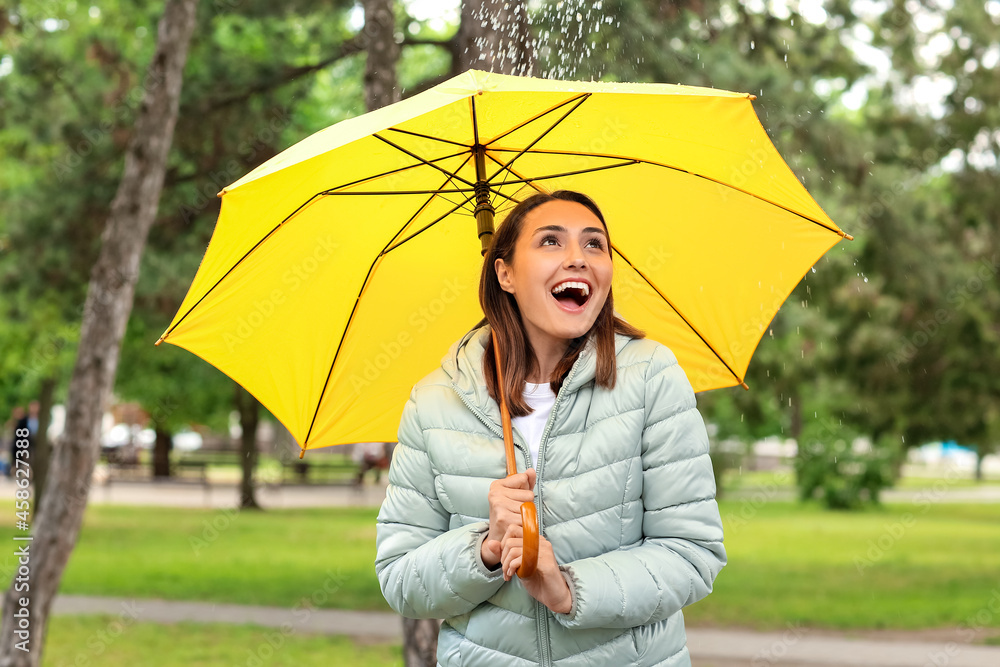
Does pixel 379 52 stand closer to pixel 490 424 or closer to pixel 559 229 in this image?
pixel 559 229

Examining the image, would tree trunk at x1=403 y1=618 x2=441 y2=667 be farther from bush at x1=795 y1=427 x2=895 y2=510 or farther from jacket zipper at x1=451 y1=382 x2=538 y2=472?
bush at x1=795 y1=427 x2=895 y2=510

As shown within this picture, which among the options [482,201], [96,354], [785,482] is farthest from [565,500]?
[785,482]

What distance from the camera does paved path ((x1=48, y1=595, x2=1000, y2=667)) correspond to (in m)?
9.02

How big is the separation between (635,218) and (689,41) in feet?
26.5

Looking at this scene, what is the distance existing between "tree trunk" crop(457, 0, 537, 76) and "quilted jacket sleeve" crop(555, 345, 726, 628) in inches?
149

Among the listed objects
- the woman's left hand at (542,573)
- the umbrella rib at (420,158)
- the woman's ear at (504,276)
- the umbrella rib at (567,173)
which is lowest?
the woman's left hand at (542,573)

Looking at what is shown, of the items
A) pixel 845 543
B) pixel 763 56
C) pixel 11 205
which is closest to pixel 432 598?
pixel 763 56

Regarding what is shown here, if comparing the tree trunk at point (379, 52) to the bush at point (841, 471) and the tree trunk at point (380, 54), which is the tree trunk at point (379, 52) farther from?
the bush at point (841, 471)

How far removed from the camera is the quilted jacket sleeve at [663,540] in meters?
2.23

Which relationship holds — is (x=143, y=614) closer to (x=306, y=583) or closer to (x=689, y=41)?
(x=306, y=583)

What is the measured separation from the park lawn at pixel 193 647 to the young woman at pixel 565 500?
Answer: 7.02 metres

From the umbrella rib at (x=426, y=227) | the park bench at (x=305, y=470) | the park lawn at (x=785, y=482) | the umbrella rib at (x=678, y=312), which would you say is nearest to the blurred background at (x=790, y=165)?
the umbrella rib at (x=426, y=227)

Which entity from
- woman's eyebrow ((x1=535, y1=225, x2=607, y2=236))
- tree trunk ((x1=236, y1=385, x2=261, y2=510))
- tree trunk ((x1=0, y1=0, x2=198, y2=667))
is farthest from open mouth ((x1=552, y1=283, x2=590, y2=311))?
tree trunk ((x1=236, y1=385, x2=261, y2=510))

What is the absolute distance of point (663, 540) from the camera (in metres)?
2.31
